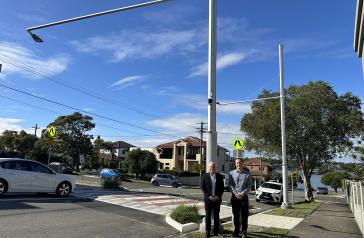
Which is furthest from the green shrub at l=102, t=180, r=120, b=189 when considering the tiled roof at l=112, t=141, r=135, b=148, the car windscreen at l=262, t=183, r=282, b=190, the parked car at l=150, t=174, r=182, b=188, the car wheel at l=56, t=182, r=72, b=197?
the tiled roof at l=112, t=141, r=135, b=148

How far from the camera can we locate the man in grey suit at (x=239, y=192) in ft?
29.7

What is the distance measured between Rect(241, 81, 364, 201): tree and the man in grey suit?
22.0 metres

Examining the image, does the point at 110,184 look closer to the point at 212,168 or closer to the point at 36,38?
the point at 36,38

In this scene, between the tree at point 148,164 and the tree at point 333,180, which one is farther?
the tree at point 333,180

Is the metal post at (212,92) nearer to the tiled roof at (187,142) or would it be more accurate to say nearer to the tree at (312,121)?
the tree at (312,121)

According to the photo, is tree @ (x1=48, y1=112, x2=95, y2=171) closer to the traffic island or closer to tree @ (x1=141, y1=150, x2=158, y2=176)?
tree @ (x1=141, y1=150, x2=158, y2=176)

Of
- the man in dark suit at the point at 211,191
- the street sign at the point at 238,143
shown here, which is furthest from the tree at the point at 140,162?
the man in dark suit at the point at 211,191

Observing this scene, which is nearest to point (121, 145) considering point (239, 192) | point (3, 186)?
point (3, 186)

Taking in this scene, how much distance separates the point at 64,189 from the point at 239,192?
9.50 m

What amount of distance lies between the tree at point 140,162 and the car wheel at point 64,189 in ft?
128

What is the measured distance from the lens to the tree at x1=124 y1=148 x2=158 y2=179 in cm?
5556

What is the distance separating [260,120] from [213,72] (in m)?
21.5

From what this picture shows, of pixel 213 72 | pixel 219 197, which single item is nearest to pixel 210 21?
pixel 213 72

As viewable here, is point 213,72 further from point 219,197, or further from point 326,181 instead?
point 326,181
